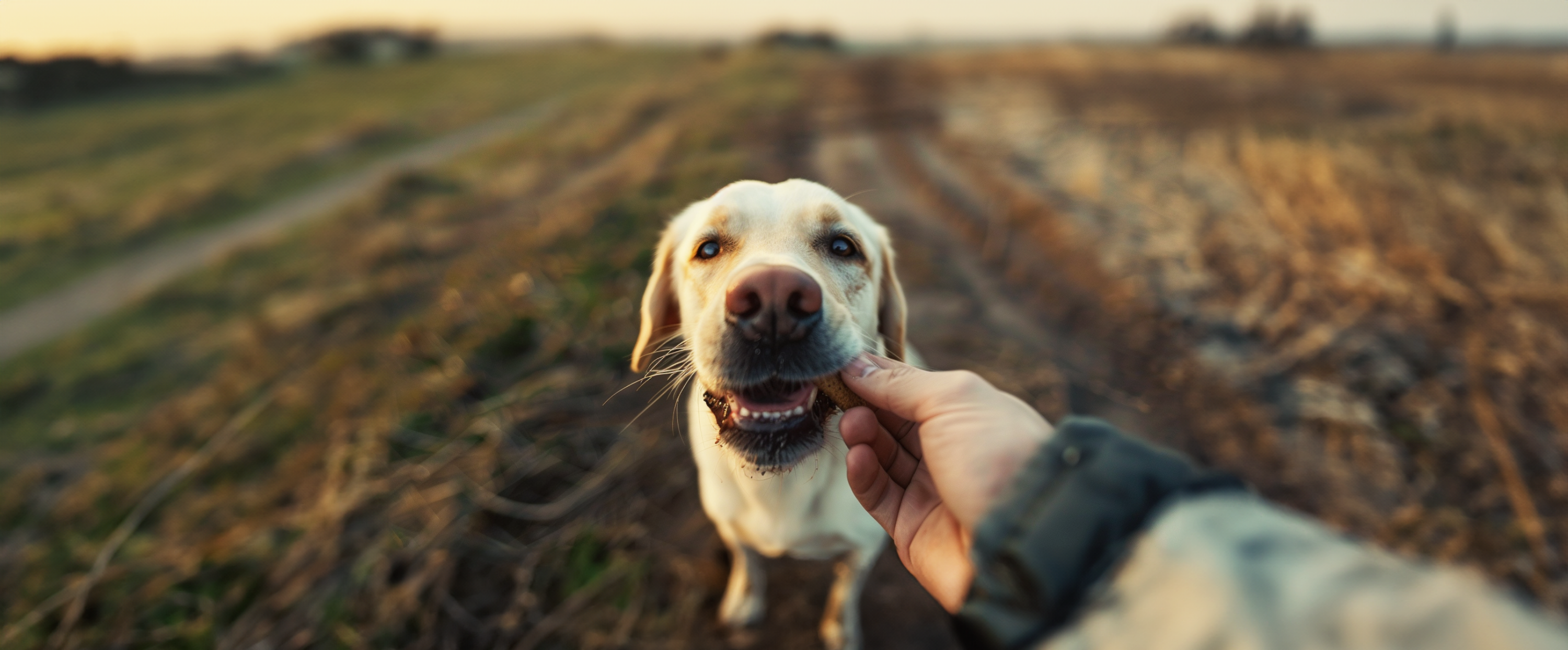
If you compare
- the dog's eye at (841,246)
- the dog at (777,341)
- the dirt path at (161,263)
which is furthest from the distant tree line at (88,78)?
the dog's eye at (841,246)

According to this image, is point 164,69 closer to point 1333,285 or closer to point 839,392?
point 839,392

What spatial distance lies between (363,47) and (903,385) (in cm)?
4679

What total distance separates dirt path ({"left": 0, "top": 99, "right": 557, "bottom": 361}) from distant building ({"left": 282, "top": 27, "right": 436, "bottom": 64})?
28133mm

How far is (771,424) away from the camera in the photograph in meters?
1.97

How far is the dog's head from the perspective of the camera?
5.78ft

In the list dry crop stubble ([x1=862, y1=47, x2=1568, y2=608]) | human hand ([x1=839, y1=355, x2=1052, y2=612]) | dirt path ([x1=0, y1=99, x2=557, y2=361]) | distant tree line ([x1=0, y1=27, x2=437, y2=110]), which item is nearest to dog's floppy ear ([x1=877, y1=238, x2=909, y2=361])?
human hand ([x1=839, y1=355, x2=1052, y2=612])

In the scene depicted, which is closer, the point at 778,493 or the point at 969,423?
the point at 969,423

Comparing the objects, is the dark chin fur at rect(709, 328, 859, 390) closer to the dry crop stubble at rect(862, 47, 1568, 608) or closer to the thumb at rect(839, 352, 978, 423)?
the thumb at rect(839, 352, 978, 423)

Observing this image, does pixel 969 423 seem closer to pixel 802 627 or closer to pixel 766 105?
pixel 802 627

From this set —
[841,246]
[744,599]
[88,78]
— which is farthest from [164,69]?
[841,246]

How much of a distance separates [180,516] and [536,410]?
2.48 metres

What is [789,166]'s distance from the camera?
10.2 m

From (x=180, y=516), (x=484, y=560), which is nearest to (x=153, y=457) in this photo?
(x=180, y=516)

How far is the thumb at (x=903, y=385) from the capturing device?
1697mm
